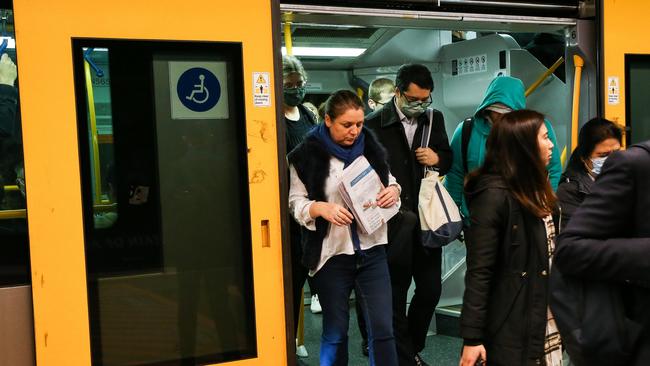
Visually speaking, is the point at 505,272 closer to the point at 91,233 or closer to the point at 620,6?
the point at 91,233

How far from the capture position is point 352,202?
302 cm

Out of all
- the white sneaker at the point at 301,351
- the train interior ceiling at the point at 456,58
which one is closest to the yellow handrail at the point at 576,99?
the train interior ceiling at the point at 456,58

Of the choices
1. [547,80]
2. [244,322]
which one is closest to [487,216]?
[244,322]

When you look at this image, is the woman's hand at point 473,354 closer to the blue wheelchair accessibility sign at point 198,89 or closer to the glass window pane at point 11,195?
the blue wheelchair accessibility sign at point 198,89

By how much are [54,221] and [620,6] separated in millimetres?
3324

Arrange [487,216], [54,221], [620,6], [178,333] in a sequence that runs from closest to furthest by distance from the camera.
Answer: [487,216] < [54,221] < [178,333] < [620,6]

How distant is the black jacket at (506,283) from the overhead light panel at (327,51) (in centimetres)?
425

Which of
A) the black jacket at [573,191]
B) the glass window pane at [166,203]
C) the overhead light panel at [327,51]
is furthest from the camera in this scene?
the overhead light panel at [327,51]

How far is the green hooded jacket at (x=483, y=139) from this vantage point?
354 cm

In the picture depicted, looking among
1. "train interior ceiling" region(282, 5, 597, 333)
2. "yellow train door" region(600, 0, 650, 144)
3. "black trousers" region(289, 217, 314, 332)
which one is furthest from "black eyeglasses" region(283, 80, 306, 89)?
"yellow train door" region(600, 0, 650, 144)

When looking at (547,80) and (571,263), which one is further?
(547,80)

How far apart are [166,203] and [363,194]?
36.0 inches

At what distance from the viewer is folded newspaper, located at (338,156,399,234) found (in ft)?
9.91

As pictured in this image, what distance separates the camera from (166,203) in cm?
290
